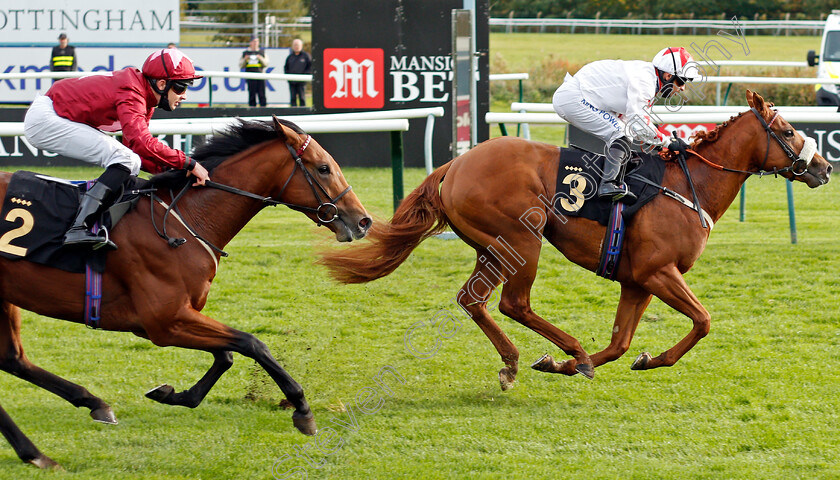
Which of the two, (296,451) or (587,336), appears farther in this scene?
(587,336)

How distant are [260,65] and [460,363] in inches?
460

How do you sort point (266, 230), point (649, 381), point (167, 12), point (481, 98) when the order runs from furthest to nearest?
1. point (167, 12)
2. point (481, 98)
3. point (266, 230)
4. point (649, 381)

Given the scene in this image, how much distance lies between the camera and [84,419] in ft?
14.9

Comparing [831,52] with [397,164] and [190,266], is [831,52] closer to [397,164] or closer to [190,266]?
[397,164]

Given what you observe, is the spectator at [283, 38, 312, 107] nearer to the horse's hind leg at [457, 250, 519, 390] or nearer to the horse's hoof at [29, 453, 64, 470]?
the horse's hind leg at [457, 250, 519, 390]

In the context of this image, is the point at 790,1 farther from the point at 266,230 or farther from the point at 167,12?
the point at 266,230

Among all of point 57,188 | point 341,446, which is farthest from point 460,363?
point 57,188

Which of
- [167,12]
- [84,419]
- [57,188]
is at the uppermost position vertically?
[167,12]

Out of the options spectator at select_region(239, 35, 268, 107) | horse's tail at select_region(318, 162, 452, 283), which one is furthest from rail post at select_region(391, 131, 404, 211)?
spectator at select_region(239, 35, 268, 107)

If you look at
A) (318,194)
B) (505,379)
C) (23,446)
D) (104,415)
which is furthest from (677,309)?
(23,446)

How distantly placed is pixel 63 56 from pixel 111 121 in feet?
39.0

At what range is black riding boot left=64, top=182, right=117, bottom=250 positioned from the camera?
3938mm

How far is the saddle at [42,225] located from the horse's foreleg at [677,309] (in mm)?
2619

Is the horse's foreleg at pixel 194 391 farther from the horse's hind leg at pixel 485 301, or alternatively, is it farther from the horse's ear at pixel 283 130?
the horse's hind leg at pixel 485 301
